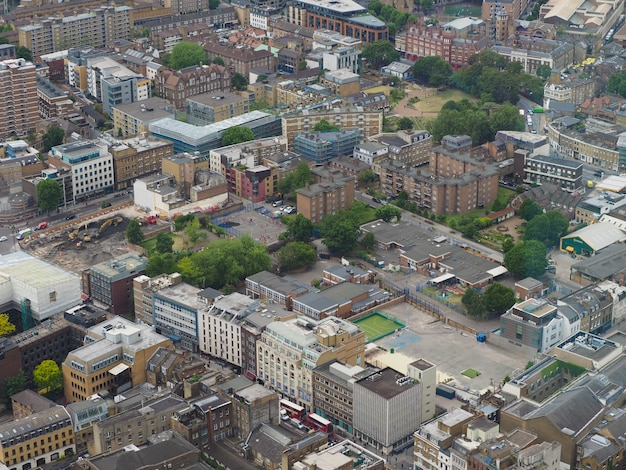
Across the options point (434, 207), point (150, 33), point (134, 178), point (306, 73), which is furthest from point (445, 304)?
point (150, 33)

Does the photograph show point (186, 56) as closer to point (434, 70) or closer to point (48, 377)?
point (434, 70)

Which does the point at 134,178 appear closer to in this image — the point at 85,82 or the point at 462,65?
the point at 85,82

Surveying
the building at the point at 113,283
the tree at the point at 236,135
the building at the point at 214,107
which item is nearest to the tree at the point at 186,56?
the building at the point at 214,107

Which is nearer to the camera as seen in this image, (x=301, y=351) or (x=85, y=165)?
(x=301, y=351)

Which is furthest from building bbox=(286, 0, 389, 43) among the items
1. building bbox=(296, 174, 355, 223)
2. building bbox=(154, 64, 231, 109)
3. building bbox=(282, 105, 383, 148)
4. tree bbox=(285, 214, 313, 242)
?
tree bbox=(285, 214, 313, 242)

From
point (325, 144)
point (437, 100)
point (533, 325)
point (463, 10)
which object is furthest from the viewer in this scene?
point (463, 10)

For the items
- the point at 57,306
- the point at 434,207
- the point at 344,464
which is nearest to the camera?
the point at 344,464

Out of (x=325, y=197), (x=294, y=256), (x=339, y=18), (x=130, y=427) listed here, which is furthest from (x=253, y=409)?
(x=339, y=18)
